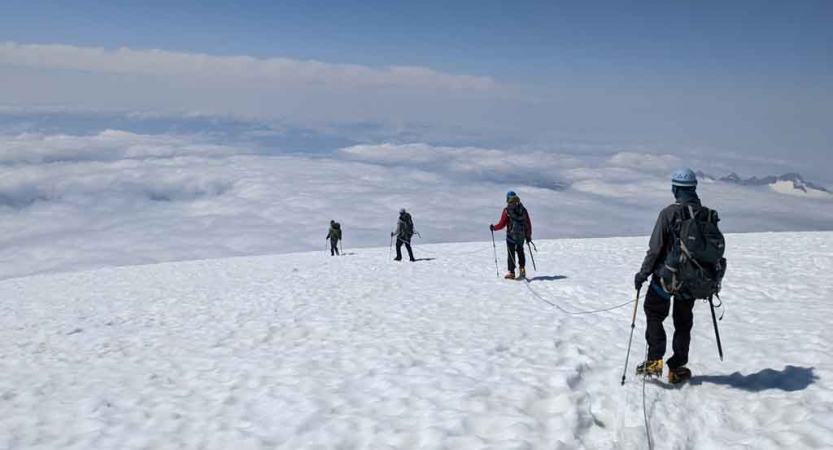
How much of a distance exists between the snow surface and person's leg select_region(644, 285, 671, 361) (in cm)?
57

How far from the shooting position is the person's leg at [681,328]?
6484 millimetres

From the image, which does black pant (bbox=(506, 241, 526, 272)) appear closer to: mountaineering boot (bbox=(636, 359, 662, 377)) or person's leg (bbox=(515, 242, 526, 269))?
person's leg (bbox=(515, 242, 526, 269))

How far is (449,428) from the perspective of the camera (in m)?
5.74

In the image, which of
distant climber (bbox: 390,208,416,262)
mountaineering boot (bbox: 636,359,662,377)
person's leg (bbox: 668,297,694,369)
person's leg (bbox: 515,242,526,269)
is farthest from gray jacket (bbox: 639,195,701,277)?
distant climber (bbox: 390,208,416,262)

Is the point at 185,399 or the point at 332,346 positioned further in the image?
the point at 332,346

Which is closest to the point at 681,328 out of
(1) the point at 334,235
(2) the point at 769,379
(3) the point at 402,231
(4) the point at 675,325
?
(4) the point at 675,325

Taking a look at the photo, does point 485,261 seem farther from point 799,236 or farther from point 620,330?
point 799,236

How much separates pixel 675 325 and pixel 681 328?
0.31ft

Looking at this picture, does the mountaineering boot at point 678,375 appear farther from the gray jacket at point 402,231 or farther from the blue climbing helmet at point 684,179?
the gray jacket at point 402,231

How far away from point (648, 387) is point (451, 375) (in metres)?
2.91

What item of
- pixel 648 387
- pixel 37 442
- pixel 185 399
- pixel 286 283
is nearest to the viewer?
pixel 37 442

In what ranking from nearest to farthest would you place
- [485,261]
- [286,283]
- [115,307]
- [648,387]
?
[648,387] → [115,307] → [286,283] → [485,261]

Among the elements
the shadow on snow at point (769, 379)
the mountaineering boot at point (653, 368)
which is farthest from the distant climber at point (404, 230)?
the shadow on snow at point (769, 379)

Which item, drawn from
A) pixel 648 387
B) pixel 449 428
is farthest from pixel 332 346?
pixel 648 387
